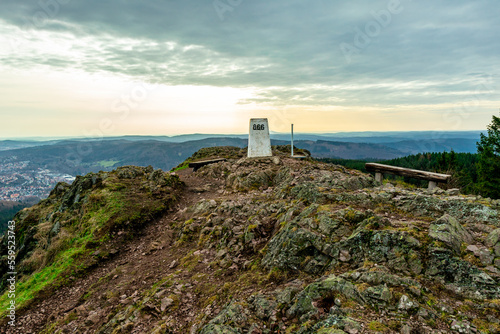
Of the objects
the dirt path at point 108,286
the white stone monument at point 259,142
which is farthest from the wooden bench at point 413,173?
the dirt path at point 108,286

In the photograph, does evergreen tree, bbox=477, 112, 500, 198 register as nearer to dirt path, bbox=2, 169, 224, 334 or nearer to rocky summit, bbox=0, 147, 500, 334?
rocky summit, bbox=0, 147, 500, 334

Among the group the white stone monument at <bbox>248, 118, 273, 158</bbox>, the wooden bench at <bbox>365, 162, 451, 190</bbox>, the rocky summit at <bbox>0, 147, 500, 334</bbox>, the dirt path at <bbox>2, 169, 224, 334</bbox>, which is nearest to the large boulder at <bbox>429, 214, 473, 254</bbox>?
the rocky summit at <bbox>0, 147, 500, 334</bbox>

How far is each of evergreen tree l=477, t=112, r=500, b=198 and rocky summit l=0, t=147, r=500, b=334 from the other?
3673 centimetres

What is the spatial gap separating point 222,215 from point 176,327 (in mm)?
6431

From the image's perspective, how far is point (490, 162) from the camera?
3597cm

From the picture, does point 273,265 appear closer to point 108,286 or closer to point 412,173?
point 108,286

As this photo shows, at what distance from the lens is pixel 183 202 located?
1795cm

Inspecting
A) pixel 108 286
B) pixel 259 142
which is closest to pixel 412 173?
pixel 259 142

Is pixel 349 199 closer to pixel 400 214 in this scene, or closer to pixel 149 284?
pixel 400 214

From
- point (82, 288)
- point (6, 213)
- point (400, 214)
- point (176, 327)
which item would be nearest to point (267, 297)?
point (176, 327)

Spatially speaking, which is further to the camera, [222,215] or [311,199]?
[222,215]

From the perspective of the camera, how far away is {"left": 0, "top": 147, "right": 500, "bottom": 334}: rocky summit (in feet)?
16.8

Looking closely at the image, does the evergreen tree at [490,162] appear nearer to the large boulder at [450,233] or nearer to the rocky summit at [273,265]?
the rocky summit at [273,265]

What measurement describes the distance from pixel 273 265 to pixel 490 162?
44226 millimetres
